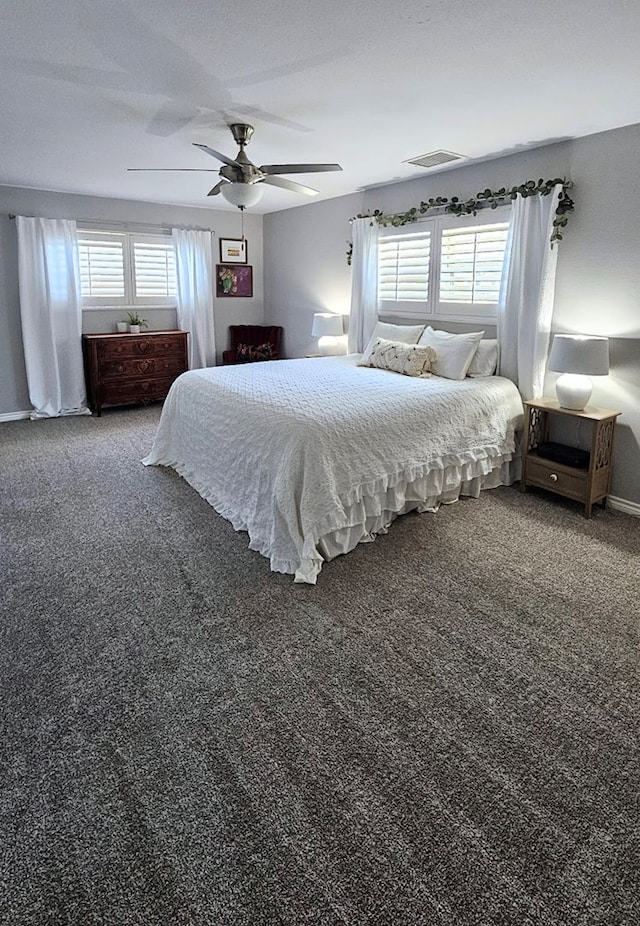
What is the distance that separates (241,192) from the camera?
342 cm

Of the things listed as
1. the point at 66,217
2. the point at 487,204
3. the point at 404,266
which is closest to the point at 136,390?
the point at 66,217

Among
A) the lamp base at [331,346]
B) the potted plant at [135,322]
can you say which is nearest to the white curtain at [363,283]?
the lamp base at [331,346]

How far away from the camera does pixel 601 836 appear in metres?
1.52

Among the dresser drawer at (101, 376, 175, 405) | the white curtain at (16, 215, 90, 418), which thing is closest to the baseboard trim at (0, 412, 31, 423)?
the white curtain at (16, 215, 90, 418)

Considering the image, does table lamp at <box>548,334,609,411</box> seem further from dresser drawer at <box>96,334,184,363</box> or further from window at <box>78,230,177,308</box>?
window at <box>78,230,177,308</box>

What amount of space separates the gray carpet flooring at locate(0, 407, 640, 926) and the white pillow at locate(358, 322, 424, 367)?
6.60ft

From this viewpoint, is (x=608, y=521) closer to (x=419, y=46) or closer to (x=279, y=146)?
(x=419, y=46)

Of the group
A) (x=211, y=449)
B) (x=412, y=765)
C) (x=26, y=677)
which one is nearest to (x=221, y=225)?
(x=211, y=449)

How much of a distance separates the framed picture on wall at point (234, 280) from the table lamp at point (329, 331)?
1710 millimetres

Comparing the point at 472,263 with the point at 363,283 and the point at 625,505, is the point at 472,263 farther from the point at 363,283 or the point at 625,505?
the point at 625,505

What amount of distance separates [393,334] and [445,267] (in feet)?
2.35

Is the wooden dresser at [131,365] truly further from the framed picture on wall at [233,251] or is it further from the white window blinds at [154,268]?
the framed picture on wall at [233,251]

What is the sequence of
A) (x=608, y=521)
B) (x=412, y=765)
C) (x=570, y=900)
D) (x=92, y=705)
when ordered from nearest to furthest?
(x=570, y=900) → (x=412, y=765) → (x=92, y=705) → (x=608, y=521)

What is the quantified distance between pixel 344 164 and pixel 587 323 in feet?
7.45
